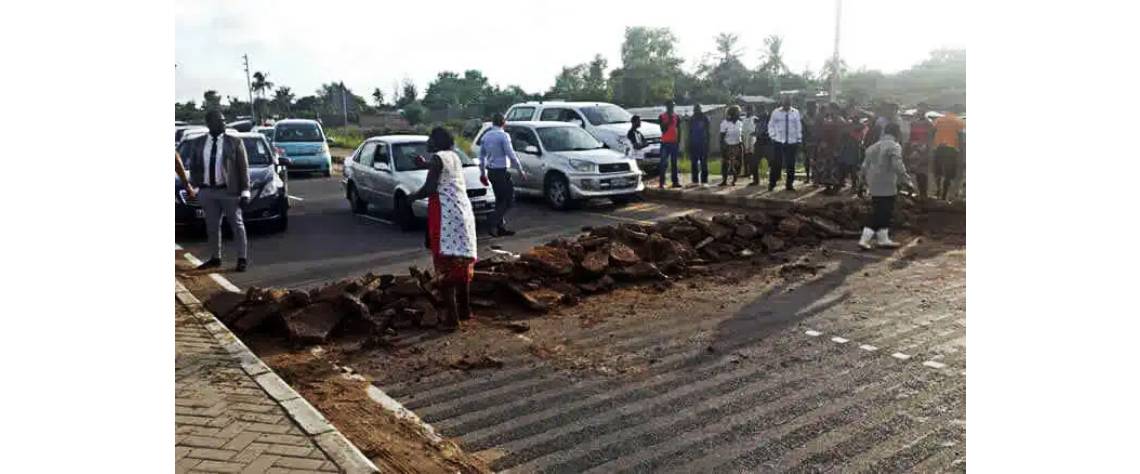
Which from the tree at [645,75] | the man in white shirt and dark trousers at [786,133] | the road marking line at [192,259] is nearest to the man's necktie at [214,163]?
the road marking line at [192,259]

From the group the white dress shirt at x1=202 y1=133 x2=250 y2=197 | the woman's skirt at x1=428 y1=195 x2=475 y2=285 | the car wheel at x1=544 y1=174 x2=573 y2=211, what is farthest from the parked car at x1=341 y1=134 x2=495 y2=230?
the woman's skirt at x1=428 y1=195 x2=475 y2=285

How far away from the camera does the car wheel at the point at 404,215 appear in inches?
436

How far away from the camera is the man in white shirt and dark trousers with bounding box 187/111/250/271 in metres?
7.82

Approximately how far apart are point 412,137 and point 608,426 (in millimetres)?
8408

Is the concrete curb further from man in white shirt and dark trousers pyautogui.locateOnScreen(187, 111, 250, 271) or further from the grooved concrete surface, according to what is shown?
man in white shirt and dark trousers pyautogui.locateOnScreen(187, 111, 250, 271)

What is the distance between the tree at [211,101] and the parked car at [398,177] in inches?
137

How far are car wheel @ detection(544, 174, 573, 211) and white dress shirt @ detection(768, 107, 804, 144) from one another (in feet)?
11.4

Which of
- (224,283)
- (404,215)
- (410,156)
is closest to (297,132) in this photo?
(410,156)

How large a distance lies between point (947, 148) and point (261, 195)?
28.1 ft

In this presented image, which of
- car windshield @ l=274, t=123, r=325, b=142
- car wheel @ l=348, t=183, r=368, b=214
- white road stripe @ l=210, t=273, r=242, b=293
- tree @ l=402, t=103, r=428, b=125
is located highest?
tree @ l=402, t=103, r=428, b=125

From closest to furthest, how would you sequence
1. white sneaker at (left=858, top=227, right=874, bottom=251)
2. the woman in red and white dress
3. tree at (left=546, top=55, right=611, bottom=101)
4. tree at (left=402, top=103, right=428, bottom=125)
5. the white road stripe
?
1. the woman in red and white dress
2. the white road stripe
3. white sneaker at (left=858, top=227, right=874, bottom=251)
4. tree at (left=402, top=103, right=428, bottom=125)
5. tree at (left=546, top=55, right=611, bottom=101)

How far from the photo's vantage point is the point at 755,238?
9.10 m

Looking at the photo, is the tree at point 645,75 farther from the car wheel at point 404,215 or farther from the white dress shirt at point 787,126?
the car wheel at point 404,215
